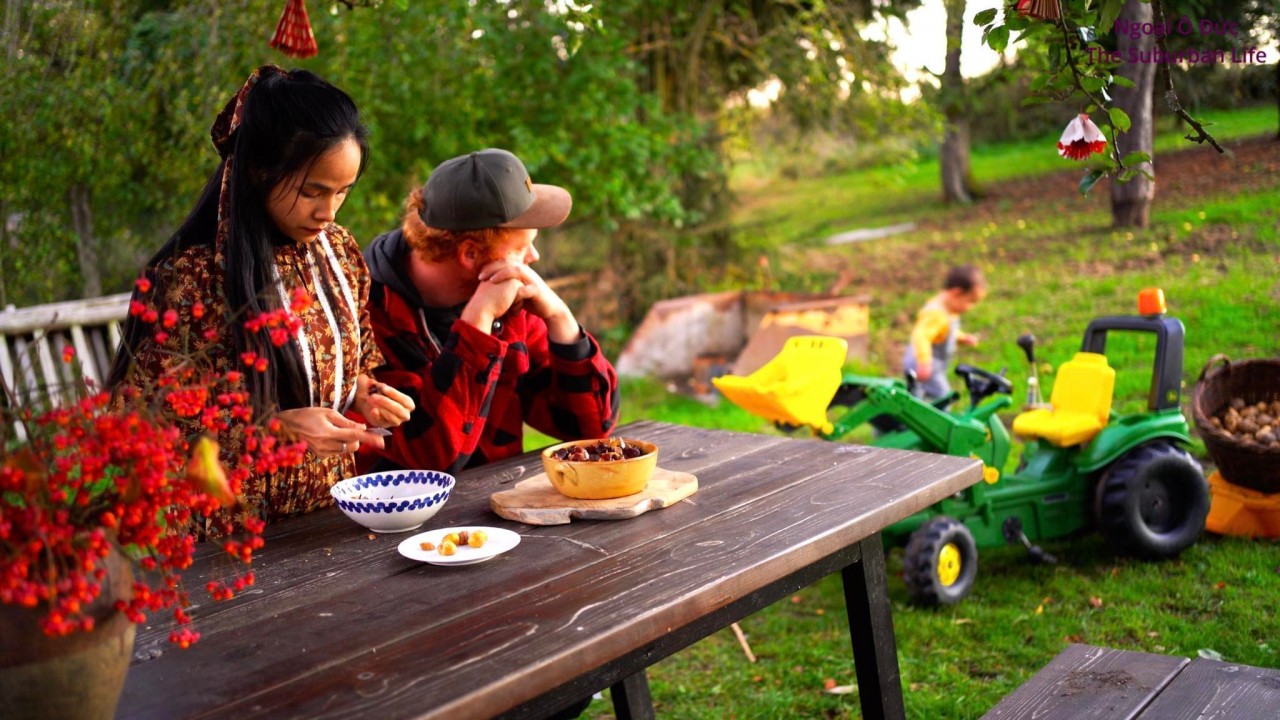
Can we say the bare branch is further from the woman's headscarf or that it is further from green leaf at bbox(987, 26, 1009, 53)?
the woman's headscarf

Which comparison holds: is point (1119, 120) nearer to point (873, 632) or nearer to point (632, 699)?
point (873, 632)

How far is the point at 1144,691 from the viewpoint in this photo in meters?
2.22

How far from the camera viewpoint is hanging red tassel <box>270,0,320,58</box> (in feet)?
9.77

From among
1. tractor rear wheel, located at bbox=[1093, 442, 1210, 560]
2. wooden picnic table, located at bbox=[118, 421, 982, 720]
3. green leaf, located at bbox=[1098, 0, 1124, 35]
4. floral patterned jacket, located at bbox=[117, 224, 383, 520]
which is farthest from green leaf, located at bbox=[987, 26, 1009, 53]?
tractor rear wheel, located at bbox=[1093, 442, 1210, 560]

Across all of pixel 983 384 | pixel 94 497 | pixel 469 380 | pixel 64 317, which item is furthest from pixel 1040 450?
pixel 64 317

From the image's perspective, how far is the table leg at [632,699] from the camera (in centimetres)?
310

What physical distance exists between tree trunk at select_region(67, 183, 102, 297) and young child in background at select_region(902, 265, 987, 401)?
17.1 feet

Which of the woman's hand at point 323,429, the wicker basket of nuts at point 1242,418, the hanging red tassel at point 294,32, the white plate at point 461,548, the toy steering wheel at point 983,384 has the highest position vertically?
the hanging red tassel at point 294,32

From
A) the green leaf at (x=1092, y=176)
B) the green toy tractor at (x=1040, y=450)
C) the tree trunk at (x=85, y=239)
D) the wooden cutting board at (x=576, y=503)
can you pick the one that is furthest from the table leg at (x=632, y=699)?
the tree trunk at (x=85, y=239)

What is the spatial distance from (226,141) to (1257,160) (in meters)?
10.4

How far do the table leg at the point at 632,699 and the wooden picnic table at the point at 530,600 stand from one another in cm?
81

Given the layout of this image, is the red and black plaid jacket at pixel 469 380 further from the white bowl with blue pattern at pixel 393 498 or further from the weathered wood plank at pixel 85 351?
the weathered wood plank at pixel 85 351

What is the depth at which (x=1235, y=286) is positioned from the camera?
738 centimetres

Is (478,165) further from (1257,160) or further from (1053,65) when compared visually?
(1257,160)
